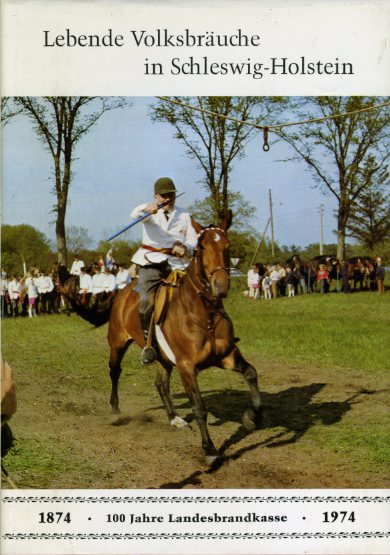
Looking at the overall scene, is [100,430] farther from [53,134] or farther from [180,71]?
[180,71]

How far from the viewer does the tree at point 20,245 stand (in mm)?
7680

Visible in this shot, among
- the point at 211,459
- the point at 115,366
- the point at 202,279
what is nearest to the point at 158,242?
the point at 202,279

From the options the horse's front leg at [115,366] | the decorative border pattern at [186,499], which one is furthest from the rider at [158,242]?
the decorative border pattern at [186,499]

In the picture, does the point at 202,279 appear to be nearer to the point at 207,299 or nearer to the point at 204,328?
the point at 207,299

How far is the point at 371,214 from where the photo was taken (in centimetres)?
1867

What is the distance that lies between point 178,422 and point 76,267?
4.79m

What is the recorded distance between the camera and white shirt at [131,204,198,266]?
760 cm

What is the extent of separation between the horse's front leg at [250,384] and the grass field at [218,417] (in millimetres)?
385

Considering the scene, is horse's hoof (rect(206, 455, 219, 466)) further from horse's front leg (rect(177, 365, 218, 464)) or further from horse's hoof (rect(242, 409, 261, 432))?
horse's hoof (rect(242, 409, 261, 432))

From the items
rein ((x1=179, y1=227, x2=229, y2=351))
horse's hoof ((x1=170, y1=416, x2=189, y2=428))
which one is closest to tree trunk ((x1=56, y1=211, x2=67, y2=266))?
rein ((x1=179, y1=227, x2=229, y2=351))

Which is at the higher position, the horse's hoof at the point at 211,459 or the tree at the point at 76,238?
the tree at the point at 76,238

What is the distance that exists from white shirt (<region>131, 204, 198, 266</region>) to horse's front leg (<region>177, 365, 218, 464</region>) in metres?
1.34

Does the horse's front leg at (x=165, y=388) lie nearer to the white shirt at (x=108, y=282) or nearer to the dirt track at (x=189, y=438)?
the dirt track at (x=189, y=438)

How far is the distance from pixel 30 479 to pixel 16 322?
28.7ft
